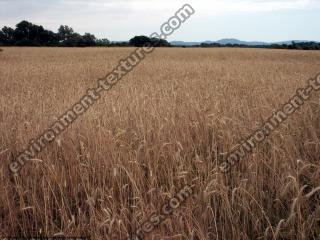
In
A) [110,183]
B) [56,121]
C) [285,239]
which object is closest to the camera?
[285,239]

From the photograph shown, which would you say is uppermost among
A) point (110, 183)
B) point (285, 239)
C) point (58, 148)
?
point (58, 148)

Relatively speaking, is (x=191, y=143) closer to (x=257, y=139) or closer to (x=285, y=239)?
(x=257, y=139)

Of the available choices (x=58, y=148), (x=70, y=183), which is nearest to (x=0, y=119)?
(x=58, y=148)

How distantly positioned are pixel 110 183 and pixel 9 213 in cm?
81

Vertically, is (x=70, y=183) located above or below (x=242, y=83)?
below

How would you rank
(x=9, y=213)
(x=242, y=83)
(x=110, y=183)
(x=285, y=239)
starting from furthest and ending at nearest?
(x=242, y=83), (x=110, y=183), (x=9, y=213), (x=285, y=239)

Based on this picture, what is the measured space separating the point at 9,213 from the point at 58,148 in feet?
3.21

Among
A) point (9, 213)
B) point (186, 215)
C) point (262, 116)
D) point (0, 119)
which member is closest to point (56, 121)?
point (0, 119)

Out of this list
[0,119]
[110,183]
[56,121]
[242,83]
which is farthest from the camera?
[242,83]

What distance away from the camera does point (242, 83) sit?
321 inches

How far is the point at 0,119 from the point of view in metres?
4.39

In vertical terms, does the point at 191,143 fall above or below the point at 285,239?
above

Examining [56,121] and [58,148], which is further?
[56,121]

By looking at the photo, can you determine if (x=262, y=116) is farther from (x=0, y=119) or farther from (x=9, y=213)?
(x=0, y=119)
